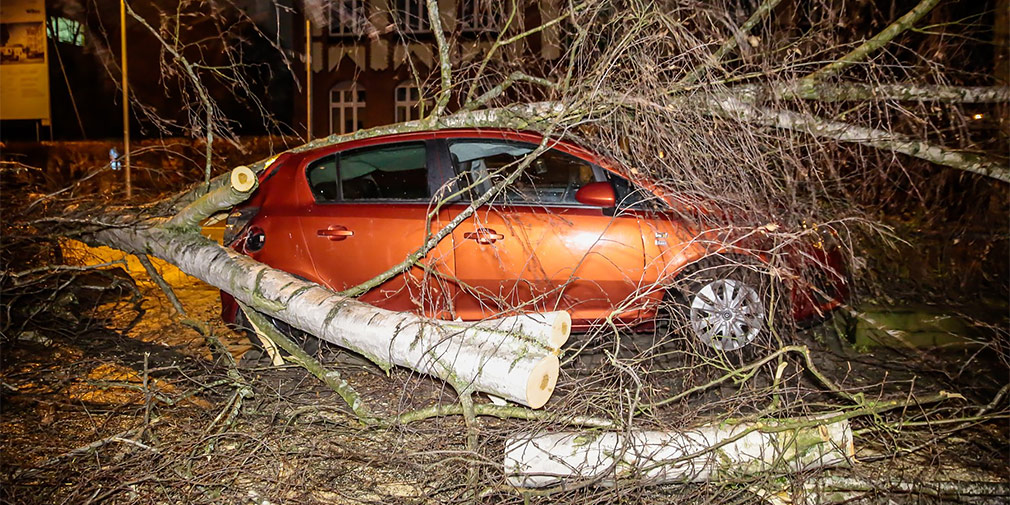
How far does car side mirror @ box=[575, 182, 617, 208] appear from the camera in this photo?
4.70m

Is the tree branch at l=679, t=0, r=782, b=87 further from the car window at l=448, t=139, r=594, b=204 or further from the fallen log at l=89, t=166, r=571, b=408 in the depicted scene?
the fallen log at l=89, t=166, r=571, b=408

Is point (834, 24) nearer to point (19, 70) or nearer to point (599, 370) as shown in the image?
point (599, 370)

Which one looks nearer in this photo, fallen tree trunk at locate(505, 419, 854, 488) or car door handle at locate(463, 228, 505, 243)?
fallen tree trunk at locate(505, 419, 854, 488)

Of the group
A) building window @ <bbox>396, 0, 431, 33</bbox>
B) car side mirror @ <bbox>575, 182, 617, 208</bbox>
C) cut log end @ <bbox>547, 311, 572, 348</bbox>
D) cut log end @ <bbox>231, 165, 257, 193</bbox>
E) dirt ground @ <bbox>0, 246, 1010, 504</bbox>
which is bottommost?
dirt ground @ <bbox>0, 246, 1010, 504</bbox>

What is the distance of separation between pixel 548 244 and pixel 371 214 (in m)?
1.32

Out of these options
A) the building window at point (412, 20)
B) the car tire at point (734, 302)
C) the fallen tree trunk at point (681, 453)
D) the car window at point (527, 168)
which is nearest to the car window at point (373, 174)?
the car window at point (527, 168)

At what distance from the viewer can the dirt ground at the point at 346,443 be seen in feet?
10.2

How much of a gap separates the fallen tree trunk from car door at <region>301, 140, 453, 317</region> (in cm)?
200

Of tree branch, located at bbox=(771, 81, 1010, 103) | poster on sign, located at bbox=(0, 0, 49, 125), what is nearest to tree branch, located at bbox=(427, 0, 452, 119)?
tree branch, located at bbox=(771, 81, 1010, 103)

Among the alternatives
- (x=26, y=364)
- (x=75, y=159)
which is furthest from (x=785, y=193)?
(x=75, y=159)

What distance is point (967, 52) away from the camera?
5859mm

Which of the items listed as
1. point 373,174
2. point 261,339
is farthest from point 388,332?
point 373,174

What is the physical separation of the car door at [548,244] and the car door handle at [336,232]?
0.77 meters

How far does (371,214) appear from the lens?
16.6ft
